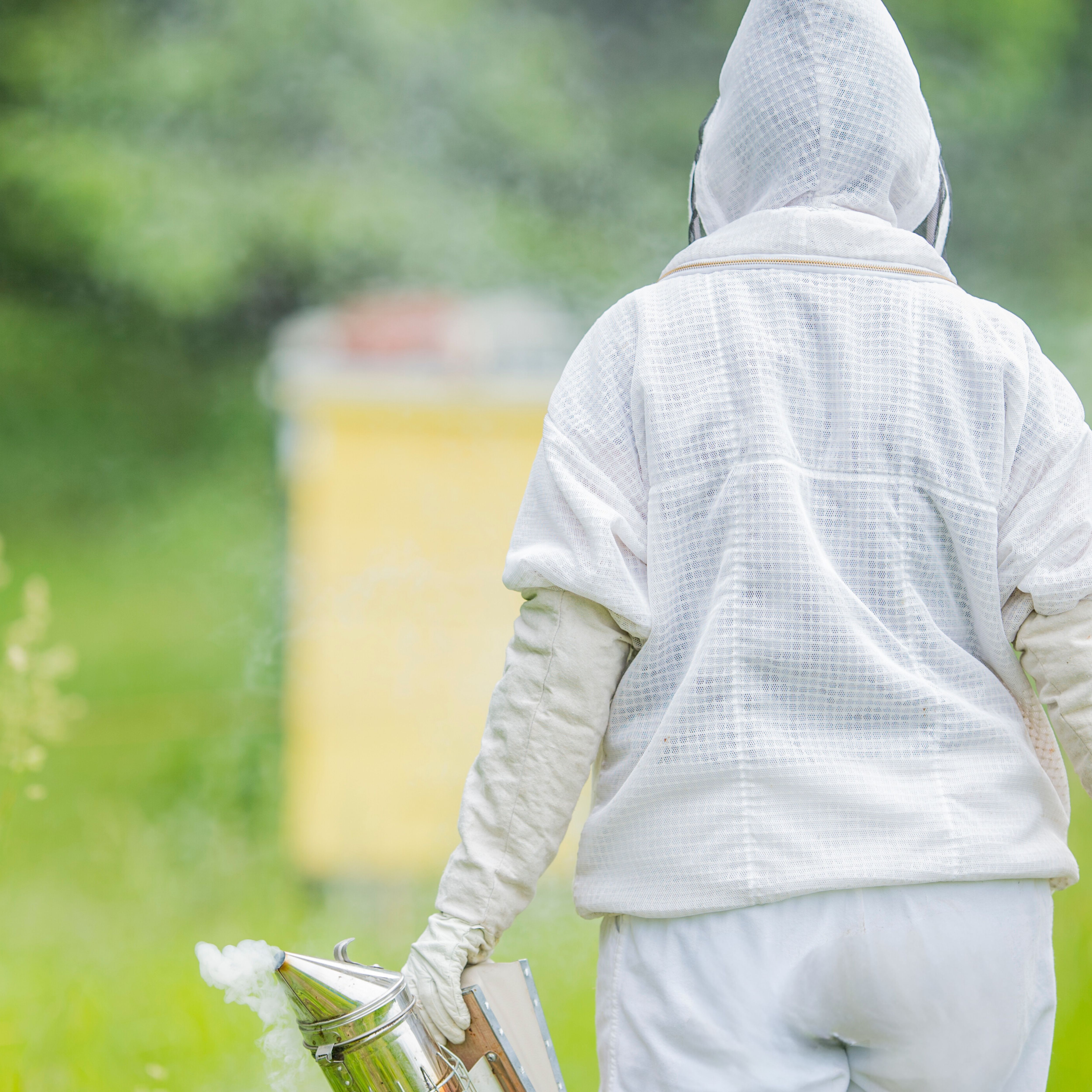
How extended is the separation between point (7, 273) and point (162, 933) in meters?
3.49

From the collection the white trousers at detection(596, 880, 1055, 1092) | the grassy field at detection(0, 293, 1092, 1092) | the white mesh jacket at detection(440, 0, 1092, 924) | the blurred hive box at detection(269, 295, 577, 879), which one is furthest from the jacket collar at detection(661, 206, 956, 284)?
the blurred hive box at detection(269, 295, 577, 879)

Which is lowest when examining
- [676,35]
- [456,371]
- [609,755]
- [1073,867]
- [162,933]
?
[162,933]

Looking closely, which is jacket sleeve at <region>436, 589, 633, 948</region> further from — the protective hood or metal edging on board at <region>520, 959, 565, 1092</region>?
the protective hood

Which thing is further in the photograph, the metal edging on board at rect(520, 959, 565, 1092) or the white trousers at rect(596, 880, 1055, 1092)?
the metal edging on board at rect(520, 959, 565, 1092)

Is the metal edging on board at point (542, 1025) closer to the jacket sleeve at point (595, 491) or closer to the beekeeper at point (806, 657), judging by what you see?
the beekeeper at point (806, 657)

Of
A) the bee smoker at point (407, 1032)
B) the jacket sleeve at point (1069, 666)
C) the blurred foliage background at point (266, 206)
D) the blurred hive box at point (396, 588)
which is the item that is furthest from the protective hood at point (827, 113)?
the blurred foliage background at point (266, 206)

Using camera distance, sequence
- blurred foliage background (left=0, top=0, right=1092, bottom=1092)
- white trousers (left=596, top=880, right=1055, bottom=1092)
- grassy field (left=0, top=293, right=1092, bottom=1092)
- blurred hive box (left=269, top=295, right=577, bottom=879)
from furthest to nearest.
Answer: blurred foliage background (left=0, top=0, right=1092, bottom=1092) < blurred hive box (left=269, top=295, right=577, bottom=879) < grassy field (left=0, top=293, right=1092, bottom=1092) < white trousers (left=596, top=880, right=1055, bottom=1092)

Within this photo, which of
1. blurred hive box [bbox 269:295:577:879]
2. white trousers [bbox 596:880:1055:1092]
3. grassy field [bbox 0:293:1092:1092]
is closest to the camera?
white trousers [bbox 596:880:1055:1092]

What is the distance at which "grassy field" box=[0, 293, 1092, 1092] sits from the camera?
1936 mm

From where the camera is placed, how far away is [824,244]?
36.7 inches

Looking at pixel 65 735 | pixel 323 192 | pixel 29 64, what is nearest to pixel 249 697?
pixel 65 735

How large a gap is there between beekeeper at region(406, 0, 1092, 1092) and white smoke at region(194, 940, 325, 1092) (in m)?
0.10

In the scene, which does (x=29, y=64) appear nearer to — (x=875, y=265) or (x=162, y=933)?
(x=162, y=933)

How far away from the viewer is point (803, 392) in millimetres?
904
